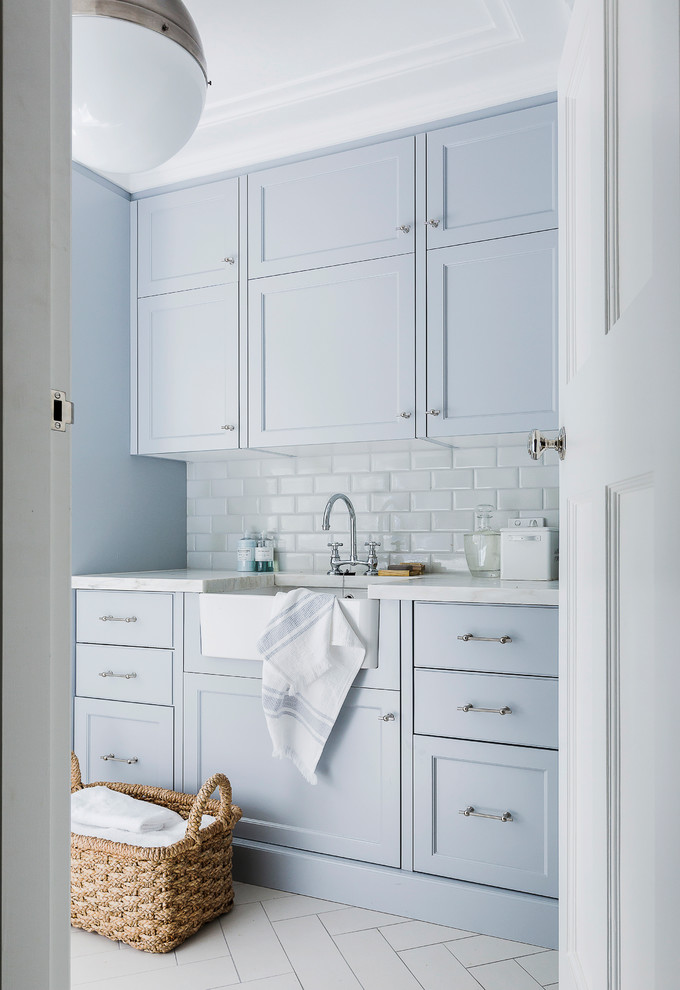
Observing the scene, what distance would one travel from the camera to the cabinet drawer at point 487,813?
2047 millimetres

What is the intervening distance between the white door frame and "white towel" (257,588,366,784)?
1.42 m

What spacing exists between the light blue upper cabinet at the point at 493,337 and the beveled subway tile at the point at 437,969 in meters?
1.49

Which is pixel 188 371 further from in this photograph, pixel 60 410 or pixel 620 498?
pixel 620 498

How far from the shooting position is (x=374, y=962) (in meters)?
1.98

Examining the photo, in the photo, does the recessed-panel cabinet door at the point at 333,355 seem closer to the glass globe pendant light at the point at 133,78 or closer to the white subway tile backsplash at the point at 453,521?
the white subway tile backsplash at the point at 453,521

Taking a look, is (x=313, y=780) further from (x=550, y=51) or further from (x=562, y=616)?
(x=550, y=51)

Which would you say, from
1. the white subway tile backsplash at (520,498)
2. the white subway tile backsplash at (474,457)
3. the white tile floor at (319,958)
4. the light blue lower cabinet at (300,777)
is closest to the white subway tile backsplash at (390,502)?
the white subway tile backsplash at (474,457)

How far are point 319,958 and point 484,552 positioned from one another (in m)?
1.34

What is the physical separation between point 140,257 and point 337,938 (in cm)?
252

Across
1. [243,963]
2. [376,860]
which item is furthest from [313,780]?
[243,963]

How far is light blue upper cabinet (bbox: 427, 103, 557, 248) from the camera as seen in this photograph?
2.42 meters

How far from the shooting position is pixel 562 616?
127 centimetres

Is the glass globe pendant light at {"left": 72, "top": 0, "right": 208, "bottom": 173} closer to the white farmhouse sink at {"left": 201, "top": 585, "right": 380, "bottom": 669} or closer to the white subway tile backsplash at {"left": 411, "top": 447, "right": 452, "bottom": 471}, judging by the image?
the white farmhouse sink at {"left": 201, "top": 585, "right": 380, "bottom": 669}

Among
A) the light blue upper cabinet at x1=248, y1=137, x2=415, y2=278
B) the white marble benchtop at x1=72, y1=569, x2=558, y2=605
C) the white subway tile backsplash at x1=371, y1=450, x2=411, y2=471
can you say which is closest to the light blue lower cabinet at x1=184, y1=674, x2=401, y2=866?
the white marble benchtop at x1=72, y1=569, x2=558, y2=605
